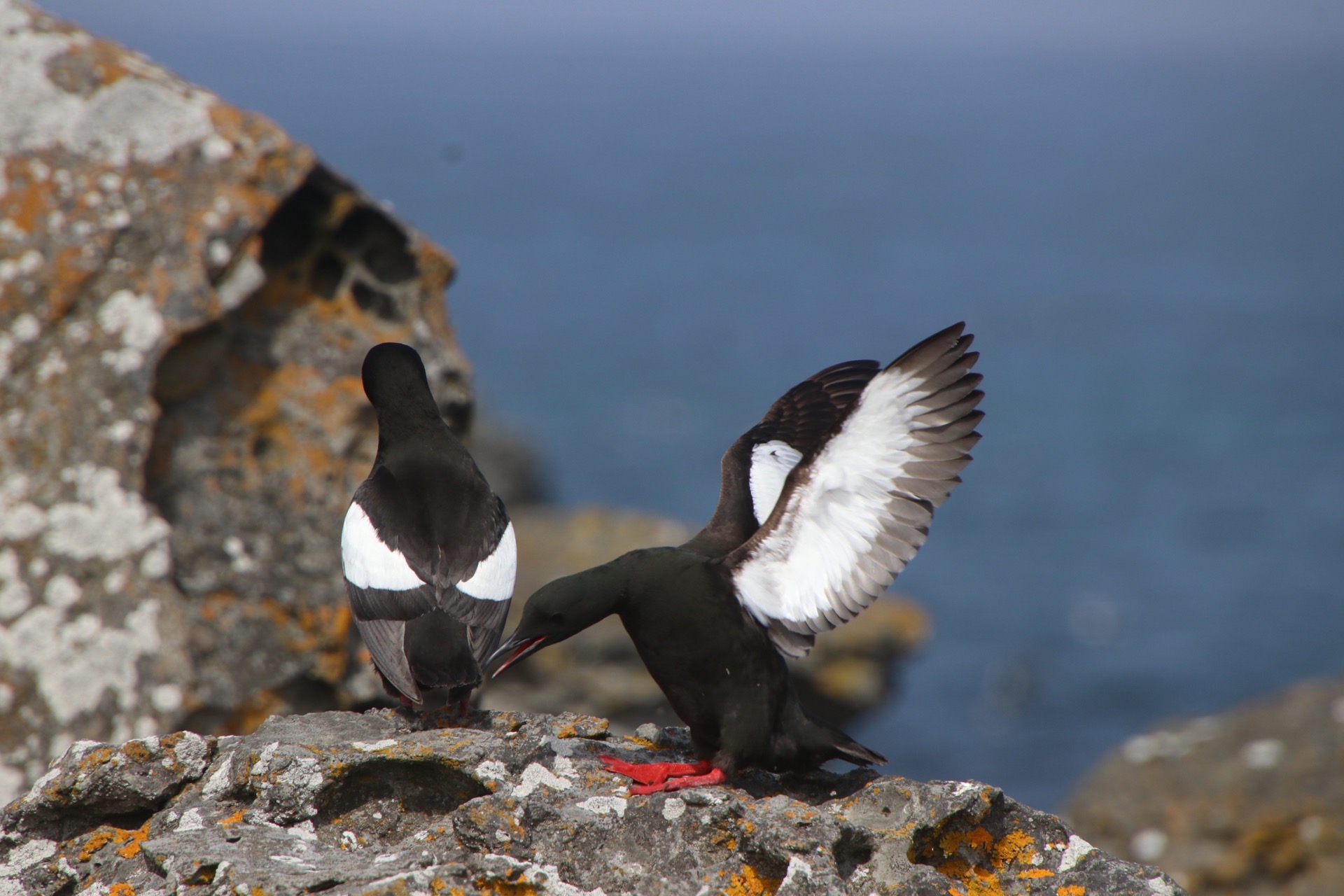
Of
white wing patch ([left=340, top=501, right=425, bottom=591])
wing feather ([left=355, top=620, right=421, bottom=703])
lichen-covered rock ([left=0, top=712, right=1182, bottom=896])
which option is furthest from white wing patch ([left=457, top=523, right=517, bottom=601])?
lichen-covered rock ([left=0, top=712, right=1182, bottom=896])

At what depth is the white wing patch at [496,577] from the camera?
5.61 m

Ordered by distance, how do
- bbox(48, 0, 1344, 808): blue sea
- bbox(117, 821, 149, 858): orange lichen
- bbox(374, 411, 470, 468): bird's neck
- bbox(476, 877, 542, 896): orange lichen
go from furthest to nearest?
bbox(48, 0, 1344, 808): blue sea < bbox(374, 411, 470, 468): bird's neck < bbox(117, 821, 149, 858): orange lichen < bbox(476, 877, 542, 896): orange lichen

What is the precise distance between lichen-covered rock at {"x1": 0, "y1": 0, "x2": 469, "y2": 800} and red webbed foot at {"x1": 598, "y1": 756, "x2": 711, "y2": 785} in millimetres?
3009

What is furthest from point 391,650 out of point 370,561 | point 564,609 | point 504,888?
point 504,888

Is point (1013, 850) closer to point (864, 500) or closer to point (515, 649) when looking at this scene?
point (864, 500)

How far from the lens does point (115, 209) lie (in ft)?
24.3

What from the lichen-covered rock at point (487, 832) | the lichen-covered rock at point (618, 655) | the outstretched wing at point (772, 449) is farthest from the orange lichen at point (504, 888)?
the lichen-covered rock at point (618, 655)

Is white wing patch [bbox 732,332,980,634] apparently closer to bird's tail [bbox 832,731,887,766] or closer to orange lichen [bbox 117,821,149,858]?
bird's tail [bbox 832,731,887,766]

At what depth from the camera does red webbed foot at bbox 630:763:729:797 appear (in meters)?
4.47

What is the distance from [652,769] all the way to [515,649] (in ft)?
2.32

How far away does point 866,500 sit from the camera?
17.3 ft

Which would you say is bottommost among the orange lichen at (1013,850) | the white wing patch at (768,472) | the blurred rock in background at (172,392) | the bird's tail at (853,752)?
the blurred rock in background at (172,392)

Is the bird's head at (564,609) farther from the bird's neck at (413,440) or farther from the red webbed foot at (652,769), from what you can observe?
the bird's neck at (413,440)

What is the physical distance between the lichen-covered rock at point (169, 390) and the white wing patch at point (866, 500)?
10.6ft
